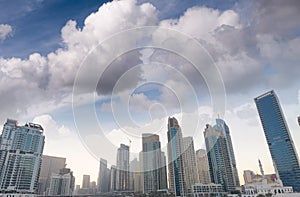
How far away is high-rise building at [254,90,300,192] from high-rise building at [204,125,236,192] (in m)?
14.5

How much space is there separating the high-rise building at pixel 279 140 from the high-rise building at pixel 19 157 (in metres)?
69.5

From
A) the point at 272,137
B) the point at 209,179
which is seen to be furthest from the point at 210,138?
the point at 272,137

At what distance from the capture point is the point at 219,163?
68.6m

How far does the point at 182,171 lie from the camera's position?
192ft

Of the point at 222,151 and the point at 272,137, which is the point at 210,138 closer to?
the point at 222,151

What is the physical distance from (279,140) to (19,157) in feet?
249

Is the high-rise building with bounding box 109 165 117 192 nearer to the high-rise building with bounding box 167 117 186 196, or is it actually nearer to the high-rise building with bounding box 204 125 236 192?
the high-rise building with bounding box 167 117 186 196

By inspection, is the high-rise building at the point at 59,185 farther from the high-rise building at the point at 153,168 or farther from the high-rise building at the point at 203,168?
the high-rise building at the point at 203,168

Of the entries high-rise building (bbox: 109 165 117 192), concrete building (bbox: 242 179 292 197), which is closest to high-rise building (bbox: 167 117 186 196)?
concrete building (bbox: 242 179 292 197)

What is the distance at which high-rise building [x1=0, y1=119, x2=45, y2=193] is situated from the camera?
42062 millimetres

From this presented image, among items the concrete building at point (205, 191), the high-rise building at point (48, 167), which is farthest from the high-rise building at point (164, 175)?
the high-rise building at point (48, 167)

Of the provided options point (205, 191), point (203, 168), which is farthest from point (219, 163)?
point (205, 191)

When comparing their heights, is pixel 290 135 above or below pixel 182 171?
above

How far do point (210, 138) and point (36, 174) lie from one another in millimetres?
59229
